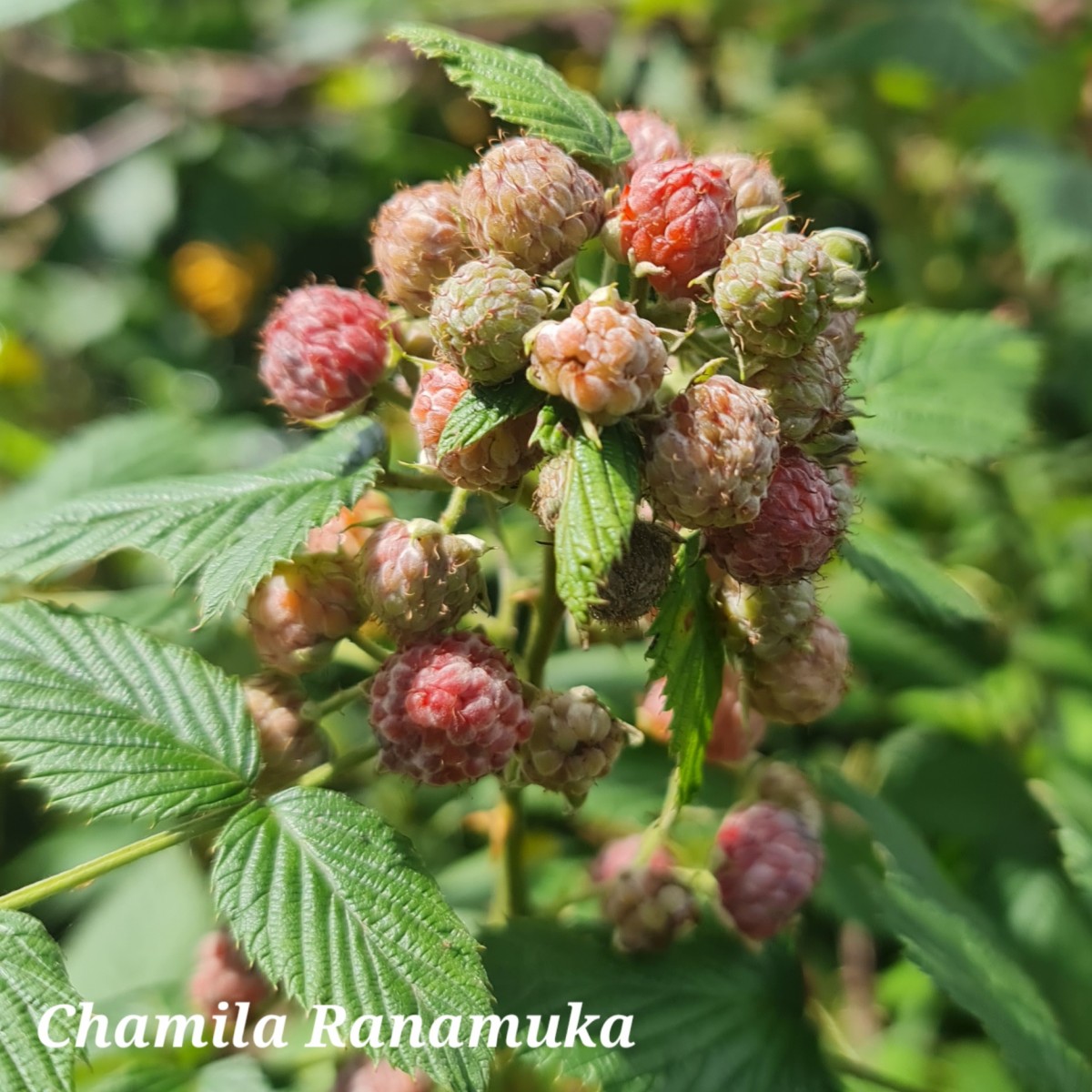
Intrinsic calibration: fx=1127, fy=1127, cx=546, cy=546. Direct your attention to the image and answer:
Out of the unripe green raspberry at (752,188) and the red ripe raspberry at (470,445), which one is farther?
the unripe green raspberry at (752,188)

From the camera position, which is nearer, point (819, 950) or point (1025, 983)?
point (1025, 983)

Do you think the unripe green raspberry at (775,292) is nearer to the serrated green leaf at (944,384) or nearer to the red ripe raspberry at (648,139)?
the red ripe raspberry at (648,139)

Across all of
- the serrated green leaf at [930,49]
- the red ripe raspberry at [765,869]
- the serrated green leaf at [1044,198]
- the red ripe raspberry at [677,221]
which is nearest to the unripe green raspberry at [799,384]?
the red ripe raspberry at [677,221]

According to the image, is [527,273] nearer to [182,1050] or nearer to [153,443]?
[182,1050]

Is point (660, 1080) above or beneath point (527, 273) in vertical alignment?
beneath

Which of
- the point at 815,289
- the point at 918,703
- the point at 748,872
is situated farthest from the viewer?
the point at 918,703

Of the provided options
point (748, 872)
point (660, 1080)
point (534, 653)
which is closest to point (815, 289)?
point (534, 653)

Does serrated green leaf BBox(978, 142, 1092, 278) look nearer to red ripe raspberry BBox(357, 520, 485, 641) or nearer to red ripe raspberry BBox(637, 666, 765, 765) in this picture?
red ripe raspberry BBox(637, 666, 765, 765)
